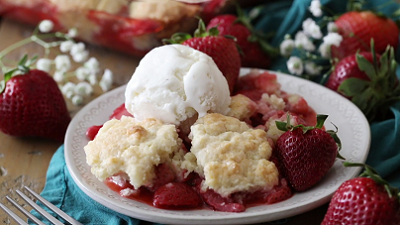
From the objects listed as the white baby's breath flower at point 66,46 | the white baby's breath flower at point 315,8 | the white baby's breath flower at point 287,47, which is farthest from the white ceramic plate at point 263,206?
the white baby's breath flower at point 66,46

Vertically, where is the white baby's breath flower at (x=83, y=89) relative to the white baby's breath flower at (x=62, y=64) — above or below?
below

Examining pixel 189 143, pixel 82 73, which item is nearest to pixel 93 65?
pixel 82 73

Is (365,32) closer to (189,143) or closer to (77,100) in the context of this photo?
(189,143)

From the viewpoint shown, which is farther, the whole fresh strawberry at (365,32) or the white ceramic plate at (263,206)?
the whole fresh strawberry at (365,32)

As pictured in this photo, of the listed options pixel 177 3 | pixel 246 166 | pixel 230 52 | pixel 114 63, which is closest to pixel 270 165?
pixel 246 166

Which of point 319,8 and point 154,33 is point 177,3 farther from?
point 319,8

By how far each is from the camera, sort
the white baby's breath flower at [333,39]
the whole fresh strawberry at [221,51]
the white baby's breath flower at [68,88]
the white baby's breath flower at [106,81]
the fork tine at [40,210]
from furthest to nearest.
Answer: the white baby's breath flower at [106,81] → the white baby's breath flower at [68,88] → the white baby's breath flower at [333,39] → the whole fresh strawberry at [221,51] → the fork tine at [40,210]

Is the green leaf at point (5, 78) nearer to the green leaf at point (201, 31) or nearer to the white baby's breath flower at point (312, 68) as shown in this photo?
the green leaf at point (201, 31)
